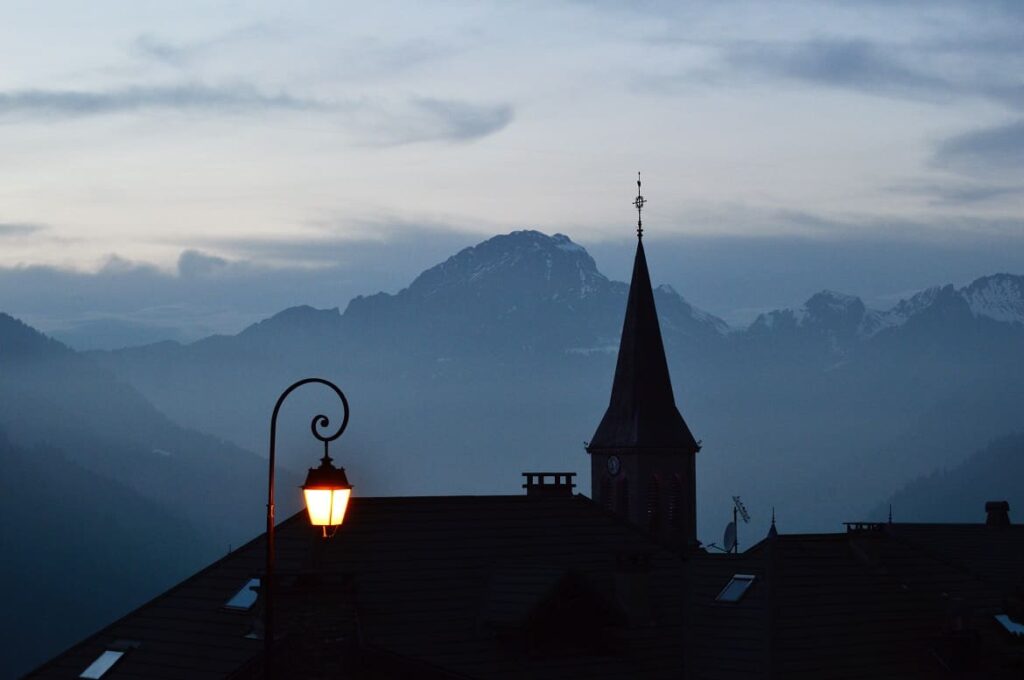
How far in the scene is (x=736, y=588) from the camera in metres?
45.2

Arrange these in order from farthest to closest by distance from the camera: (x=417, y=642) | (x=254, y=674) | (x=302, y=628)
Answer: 1. (x=417, y=642)
2. (x=254, y=674)
3. (x=302, y=628)

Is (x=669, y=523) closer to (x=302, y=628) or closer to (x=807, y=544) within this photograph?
(x=807, y=544)

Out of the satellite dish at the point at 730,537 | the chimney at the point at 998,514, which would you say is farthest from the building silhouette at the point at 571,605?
the chimney at the point at 998,514

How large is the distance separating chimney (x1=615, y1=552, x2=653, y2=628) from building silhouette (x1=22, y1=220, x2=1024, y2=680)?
42 millimetres

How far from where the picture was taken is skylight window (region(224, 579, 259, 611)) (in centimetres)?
3903

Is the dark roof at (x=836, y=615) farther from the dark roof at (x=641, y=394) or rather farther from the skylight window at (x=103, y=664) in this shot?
the dark roof at (x=641, y=394)

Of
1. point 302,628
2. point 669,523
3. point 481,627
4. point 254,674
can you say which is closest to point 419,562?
point 481,627

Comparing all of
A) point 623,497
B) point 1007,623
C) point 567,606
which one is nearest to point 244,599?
point 567,606

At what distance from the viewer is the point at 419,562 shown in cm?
4209

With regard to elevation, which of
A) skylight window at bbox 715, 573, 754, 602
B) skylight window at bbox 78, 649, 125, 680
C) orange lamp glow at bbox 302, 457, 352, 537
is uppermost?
orange lamp glow at bbox 302, 457, 352, 537

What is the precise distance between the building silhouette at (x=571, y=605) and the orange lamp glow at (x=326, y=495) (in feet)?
41.2

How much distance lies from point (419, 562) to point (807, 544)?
11349 mm

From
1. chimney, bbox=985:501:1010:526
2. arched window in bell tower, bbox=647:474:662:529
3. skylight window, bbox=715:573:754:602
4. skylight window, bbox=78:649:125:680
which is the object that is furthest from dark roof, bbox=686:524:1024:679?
arched window in bell tower, bbox=647:474:662:529

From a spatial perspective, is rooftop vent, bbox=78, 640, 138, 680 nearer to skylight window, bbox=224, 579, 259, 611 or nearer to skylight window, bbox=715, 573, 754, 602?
skylight window, bbox=224, 579, 259, 611
